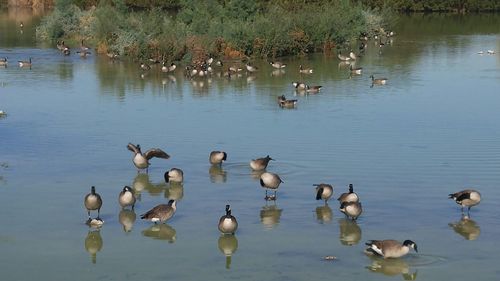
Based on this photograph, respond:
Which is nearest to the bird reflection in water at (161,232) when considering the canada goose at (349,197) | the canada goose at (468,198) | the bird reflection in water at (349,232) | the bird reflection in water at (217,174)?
the bird reflection in water at (349,232)

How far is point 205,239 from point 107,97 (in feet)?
58.8

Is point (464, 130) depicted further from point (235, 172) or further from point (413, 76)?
point (413, 76)

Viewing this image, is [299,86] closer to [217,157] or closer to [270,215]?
[217,157]

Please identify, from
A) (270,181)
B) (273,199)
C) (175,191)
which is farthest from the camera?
(175,191)

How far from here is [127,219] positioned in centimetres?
1692

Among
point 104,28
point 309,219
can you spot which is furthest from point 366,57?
point 309,219

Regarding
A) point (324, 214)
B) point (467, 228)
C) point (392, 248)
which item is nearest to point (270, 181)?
point (324, 214)

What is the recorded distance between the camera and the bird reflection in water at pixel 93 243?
15.0 meters

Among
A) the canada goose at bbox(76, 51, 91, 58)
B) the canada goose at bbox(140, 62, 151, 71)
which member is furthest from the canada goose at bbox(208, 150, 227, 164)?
the canada goose at bbox(76, 51, 91, 58)

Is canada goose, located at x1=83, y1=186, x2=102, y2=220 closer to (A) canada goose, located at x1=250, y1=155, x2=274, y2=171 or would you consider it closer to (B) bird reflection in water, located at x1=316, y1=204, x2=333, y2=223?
(B) bird reflection in water, located at x1=316, y1=204, x2=333, y2=223

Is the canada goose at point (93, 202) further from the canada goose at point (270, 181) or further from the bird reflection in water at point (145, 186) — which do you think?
the canada goose at point (270, 181)

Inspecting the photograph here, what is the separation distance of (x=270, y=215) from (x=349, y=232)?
1750 mm

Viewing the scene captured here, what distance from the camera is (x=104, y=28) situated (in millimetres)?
48062

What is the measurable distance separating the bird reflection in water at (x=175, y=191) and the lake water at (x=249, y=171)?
7cm
